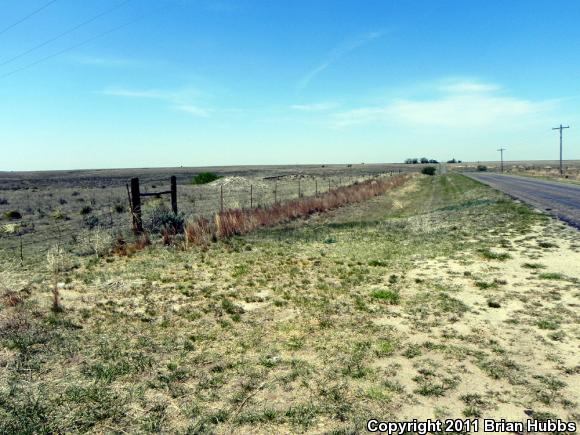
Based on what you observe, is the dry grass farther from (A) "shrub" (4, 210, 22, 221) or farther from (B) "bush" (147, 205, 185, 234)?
(A) "shrub" (4, 210, 22, 221)

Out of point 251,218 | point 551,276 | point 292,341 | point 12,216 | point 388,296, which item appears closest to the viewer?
point 292,341

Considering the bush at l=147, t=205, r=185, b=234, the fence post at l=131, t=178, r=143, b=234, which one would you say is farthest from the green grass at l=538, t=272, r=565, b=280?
the fence post at l=131, t=178, r=143, b=234

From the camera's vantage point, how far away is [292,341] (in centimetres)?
623

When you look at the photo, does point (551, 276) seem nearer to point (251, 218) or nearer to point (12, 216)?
point (251, 218)

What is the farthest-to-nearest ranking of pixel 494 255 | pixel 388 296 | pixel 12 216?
pixel 12 216 < pixel 494 255 < pixel 388 296

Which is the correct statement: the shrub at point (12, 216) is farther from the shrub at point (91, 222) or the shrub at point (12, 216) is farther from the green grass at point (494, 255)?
the green grass at point (494, 255)

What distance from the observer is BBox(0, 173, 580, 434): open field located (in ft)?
14.4

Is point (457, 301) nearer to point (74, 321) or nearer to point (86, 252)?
point (74, 321)

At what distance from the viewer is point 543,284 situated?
8.23 metres

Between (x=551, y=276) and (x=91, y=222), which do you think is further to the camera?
(x=91, y=222)

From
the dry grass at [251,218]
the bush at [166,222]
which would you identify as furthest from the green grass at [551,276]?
the bush at [166,222]

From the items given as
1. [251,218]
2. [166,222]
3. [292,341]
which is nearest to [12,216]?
[166,222]

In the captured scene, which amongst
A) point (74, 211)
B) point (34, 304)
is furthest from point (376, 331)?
point (74, 211)

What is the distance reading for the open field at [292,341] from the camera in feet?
14.4
